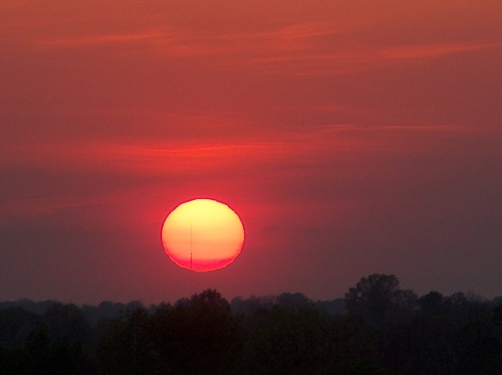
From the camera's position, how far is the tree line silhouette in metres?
49.8

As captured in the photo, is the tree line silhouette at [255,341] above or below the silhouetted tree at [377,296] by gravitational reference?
below

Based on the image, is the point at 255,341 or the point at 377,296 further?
the point at 377,296

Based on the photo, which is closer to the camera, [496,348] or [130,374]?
[130,374]

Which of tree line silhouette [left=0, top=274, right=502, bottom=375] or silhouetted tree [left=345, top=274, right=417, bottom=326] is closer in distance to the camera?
tree line silhouette [left=0, top=274, right=502, bottom=375]

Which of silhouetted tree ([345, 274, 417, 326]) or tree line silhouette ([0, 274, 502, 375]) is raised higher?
silhouetted tree ([345, 274, 417, 326])

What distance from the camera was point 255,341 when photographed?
65.8 metres

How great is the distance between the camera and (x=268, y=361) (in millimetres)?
64500

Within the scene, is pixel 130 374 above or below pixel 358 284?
below

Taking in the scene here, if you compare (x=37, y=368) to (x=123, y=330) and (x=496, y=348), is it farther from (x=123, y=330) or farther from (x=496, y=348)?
(x=496, y=348)

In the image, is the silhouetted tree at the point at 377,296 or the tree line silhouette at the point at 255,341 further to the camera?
the silhouetted tree at the point at 377,296

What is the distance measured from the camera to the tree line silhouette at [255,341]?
163 feet

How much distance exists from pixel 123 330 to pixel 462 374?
94.5 ft

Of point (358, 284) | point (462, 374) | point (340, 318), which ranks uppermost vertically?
point (358, 284)

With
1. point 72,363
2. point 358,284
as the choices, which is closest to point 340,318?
point 72,363
